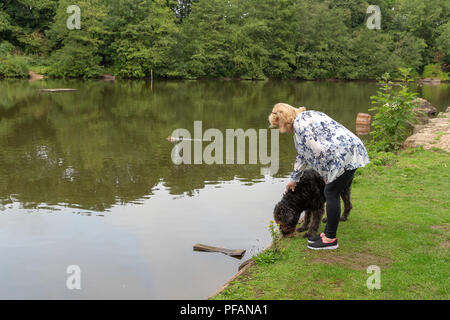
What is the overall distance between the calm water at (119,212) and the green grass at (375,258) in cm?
90

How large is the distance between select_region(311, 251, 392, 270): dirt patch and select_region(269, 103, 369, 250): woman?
22.6 inches

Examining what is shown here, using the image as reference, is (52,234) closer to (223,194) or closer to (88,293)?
(88,293)

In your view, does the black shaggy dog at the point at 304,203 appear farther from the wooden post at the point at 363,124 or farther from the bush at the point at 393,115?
the wooden post at the point at 363,124

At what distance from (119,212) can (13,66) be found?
3816 centimetres

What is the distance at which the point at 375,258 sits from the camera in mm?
4875

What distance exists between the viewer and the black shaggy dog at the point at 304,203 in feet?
17.4

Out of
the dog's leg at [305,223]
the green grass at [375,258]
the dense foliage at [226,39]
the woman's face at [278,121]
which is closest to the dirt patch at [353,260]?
the green grass at [375,258]

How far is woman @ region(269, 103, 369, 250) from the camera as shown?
4.54 meters

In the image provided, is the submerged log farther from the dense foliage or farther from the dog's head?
the dense foliage

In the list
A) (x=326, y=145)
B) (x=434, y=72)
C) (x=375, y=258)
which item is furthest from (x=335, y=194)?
(x=434, y=72)

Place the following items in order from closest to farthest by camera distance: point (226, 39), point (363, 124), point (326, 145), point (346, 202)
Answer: point (326, 145) < point (346, 202) < point (363, 124) < point (226, 39)

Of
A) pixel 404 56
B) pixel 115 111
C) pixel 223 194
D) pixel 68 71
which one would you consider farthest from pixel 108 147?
pixel 404 56

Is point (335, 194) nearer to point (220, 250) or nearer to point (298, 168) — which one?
point (298, 168)

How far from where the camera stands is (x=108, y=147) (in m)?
13.2
